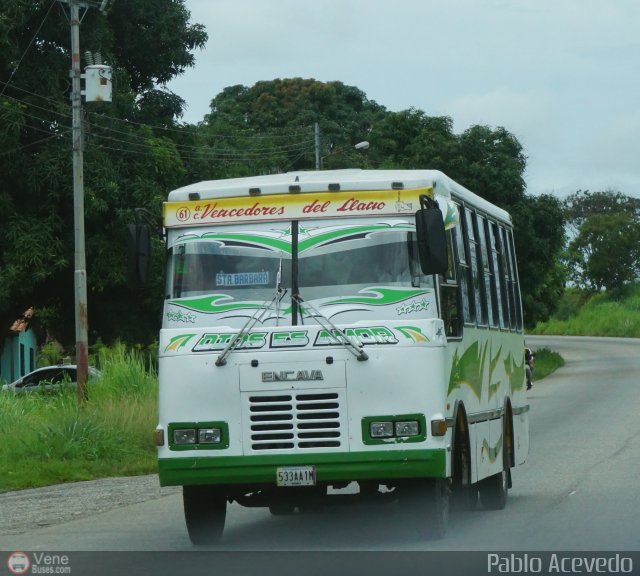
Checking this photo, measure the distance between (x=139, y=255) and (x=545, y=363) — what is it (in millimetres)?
41980

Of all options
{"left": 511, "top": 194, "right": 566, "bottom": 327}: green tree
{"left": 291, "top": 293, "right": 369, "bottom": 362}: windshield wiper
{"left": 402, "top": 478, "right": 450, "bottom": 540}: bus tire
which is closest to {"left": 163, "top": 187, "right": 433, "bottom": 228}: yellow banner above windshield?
{"left": 291, "top": 293, "right": 369, "bottom": 362}: windshield wiper

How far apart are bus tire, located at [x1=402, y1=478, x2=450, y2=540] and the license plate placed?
828 mm

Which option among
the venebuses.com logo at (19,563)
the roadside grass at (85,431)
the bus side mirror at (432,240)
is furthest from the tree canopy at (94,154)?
the bus side mirror at (432,240)

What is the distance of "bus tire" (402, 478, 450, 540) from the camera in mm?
11203

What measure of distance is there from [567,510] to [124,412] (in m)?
9.80

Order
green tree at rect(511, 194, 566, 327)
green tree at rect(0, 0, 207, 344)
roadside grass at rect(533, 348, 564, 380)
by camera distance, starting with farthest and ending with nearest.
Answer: roadside grass at rect(533, 348, 564, 380)
green tree at rect(511, 194, 566, 327)
green tree at rect(0, 0, 207, 344)

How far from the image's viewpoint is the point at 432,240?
35.9 ft

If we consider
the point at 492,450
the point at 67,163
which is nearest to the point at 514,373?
the point at 492,450

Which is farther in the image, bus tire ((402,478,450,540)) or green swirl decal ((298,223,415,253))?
green swirl decal ((298,223,415,253))

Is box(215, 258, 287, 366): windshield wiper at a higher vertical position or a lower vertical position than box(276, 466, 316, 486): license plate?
higher

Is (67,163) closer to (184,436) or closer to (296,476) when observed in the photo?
(184,436)

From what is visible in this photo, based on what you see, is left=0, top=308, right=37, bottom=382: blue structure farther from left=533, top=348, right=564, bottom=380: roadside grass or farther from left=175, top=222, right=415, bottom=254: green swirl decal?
left=175, top=222, right=415, bottom=254: green swirl decal

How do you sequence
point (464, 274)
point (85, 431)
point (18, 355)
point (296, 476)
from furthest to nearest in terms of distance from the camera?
point (18, 355) → point (85, 431) → point (464, 274) → point (296, 476)

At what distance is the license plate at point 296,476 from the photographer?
35.7 feet
